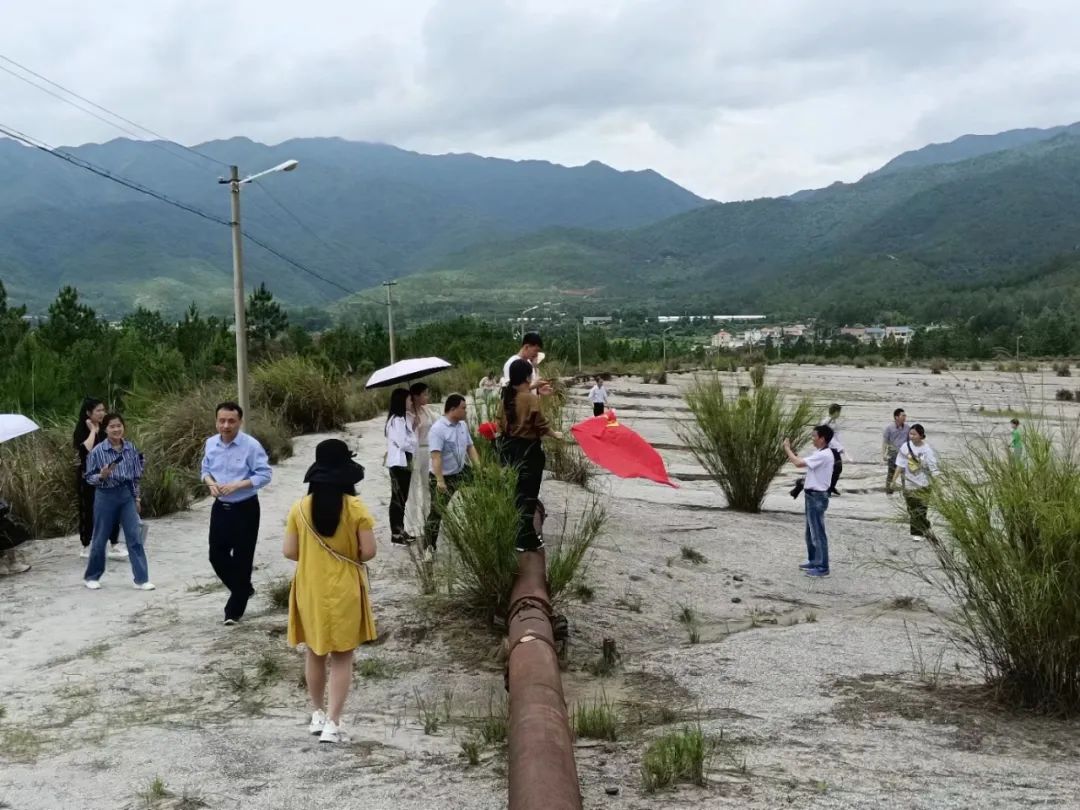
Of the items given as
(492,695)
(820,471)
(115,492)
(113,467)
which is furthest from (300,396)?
Answer: (492,695)

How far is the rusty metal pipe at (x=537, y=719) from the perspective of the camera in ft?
13.8

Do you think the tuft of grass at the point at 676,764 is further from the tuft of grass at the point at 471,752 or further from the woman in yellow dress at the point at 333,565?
the woman in yellow dress at the point at 333,565

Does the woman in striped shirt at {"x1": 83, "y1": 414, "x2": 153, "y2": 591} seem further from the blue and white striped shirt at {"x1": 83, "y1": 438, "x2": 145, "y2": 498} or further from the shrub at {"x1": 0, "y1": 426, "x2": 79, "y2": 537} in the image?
the shrub at {"x1": 0, "y1": 426, "x2": 79, "y2": 537}

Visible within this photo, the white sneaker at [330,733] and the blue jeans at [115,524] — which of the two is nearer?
the white sneaker at [330,733]

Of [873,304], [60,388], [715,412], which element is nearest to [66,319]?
[60,388]

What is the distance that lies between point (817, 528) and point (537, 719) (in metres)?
6.67

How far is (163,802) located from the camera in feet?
16.0

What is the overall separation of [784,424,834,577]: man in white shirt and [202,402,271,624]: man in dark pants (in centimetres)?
559

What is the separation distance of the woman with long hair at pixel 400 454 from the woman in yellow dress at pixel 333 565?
435 centimetres

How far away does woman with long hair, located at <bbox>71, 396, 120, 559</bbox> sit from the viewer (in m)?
9.91

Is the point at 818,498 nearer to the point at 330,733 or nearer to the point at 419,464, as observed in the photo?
the point at 419,464

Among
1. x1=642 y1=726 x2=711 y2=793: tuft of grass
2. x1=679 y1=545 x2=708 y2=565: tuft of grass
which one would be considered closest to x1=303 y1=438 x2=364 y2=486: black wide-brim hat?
x1=642 y1=726 x2=711 y2=793: tuft of grass

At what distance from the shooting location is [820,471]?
10.9m

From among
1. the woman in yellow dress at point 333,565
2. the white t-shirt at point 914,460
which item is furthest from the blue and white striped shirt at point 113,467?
the white t-shirt at point 914,460
